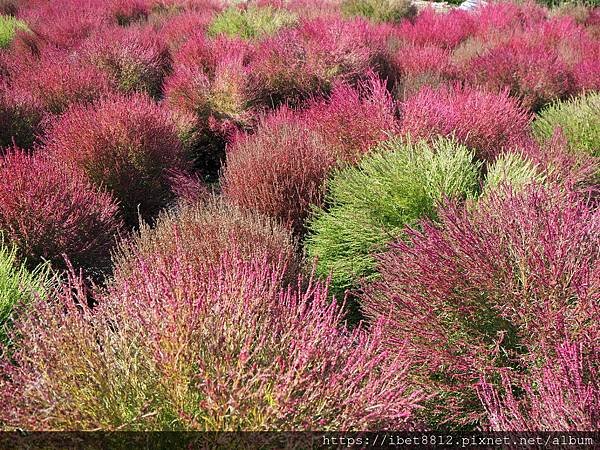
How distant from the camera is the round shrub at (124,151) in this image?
430 centimetres

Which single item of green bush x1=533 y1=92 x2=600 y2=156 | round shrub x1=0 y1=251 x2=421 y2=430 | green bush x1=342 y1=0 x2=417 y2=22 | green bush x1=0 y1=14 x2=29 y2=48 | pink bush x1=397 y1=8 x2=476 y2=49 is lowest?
green bush x1=533 y1=92 x2=600 y2=156

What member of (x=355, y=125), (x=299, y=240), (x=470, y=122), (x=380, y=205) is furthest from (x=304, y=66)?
(x=380, y=205)

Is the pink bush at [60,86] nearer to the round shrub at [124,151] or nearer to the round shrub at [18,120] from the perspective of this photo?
the round shrub at [18,120]

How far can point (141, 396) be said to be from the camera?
1.71 meters

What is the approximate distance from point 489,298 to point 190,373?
1406 mm

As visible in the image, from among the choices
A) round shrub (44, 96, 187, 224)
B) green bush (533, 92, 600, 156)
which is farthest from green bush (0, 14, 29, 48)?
green bush (533, 92, 600, 156)

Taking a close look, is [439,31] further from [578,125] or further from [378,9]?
[578,125]

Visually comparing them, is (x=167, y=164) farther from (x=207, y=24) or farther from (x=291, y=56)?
(x=207, y=24)

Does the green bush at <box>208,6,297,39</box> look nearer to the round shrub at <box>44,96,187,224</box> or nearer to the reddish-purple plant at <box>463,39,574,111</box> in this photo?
the reddish-purple plant at <box>463,39,574,111</box>

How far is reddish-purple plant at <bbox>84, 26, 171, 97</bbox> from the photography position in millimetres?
6559

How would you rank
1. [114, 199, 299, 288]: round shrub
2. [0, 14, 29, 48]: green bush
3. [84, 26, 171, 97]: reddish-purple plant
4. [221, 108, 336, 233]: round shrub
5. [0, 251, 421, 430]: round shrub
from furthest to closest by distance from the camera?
[0, 14, 29, 48]: green bush → [84, 26, 171, 97]: reddish-purple plant → [221, 108, 336, 233]: round shrub → [114, 199, 299, 288]: round shrub → [0, 251, 421, 430]: round shrub

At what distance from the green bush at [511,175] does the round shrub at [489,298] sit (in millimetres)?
681

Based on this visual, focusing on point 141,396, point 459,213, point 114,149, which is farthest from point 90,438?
point 114,149

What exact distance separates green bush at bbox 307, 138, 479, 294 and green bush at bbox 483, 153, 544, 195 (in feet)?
0.45
